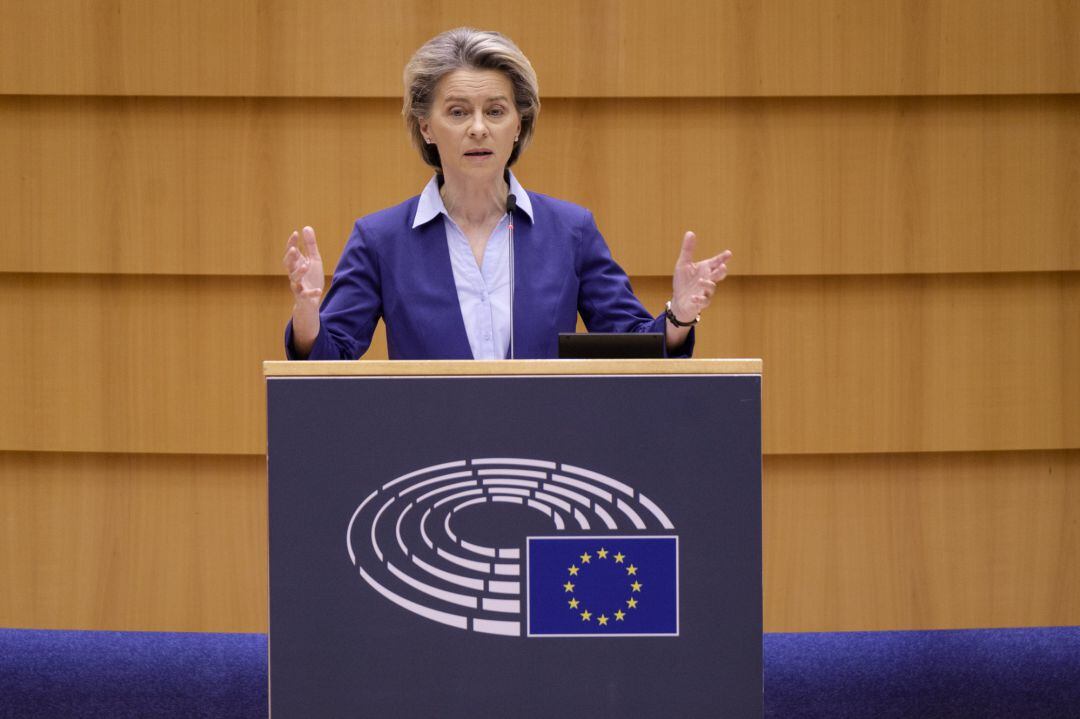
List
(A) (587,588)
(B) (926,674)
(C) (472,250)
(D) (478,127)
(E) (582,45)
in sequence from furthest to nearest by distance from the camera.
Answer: (B) (926,674) → (E) (582,45) → (C) (472,250) → (D) (478,127) → (A) (587,588)

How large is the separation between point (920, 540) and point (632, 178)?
4.48ft

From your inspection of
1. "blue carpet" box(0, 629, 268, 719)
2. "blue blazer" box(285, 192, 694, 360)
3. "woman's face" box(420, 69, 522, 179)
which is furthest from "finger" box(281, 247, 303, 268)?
"blue carpet" box(0, 629, 268, 719)

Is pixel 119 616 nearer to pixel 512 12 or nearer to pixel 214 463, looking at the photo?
pixel 214 463

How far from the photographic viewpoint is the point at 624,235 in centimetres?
312

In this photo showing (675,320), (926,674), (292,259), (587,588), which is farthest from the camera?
(926,674)

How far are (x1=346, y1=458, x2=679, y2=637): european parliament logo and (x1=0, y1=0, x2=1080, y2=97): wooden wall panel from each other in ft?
6.24

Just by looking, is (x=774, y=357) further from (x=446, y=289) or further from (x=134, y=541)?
(x=134, y=541)

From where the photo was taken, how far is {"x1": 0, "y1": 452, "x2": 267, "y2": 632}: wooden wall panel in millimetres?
3133

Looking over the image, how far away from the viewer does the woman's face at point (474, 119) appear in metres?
1.95

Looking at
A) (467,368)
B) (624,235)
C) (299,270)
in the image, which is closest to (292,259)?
(299,270)

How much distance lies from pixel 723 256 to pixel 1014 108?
1954mm

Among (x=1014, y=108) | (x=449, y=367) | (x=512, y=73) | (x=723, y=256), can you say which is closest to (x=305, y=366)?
(x=449, y=367)

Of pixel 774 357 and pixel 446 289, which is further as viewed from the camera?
pixel 774 357

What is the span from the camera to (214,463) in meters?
3.12
